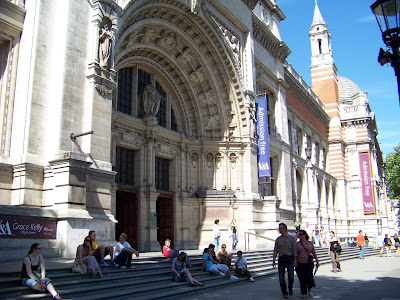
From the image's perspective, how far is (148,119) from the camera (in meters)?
21.4

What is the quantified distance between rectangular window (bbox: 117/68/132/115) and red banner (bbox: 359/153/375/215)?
123ft

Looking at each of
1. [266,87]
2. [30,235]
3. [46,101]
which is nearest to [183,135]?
[266,87]

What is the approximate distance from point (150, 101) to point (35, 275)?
45.6 ft

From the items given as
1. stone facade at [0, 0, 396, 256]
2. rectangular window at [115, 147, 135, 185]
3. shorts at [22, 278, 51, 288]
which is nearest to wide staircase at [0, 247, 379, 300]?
shorts at [22, 278, 51, 288]

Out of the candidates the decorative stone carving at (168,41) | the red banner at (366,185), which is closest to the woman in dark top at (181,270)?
the decorative stone carving at (168,41)

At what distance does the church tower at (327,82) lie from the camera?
50.2 m

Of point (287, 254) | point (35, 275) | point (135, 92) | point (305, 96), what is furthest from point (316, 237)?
point (35, 275)

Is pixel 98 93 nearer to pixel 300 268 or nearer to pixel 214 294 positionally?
pixel 214 294

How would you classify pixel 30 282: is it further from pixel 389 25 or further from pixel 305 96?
pixel 305 96

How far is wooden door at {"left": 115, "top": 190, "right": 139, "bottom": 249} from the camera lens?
66.9ft

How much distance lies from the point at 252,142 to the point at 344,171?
1176 inches

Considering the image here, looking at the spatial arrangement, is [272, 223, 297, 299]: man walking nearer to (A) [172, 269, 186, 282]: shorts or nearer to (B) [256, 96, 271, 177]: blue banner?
(A) [172, 269, 186, 282]: shorts

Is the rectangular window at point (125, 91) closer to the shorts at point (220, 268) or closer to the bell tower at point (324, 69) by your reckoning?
the shorts at point (220, 268)

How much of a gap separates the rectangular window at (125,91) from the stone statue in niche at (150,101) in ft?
2.36
